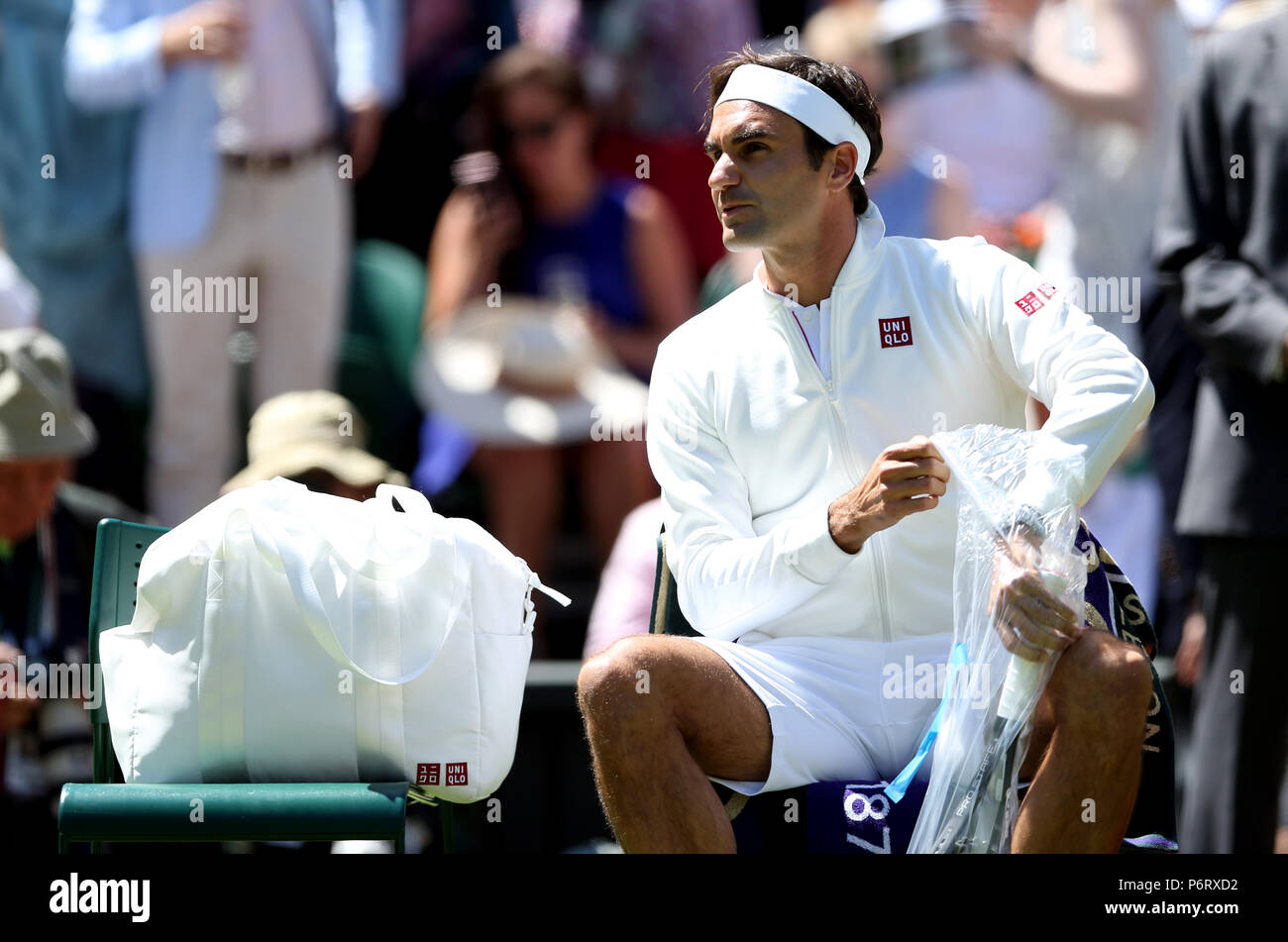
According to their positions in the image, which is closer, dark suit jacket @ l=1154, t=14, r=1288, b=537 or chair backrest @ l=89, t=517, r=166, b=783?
chair backrest @ l=89, t=517, r=166, b=783

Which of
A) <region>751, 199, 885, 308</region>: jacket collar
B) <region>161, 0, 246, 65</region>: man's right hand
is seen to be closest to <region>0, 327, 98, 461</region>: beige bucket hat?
<region>161, 0, 246, 65</region>: man's right hand

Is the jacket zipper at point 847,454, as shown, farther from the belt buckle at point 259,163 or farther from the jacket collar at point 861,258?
the belt buckle at point 259,163

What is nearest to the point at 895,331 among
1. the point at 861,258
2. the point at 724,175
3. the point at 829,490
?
the point at 861,258

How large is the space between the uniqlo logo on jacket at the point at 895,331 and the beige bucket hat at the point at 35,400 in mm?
2502

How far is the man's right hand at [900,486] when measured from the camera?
320 centimetres

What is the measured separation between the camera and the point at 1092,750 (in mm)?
3146

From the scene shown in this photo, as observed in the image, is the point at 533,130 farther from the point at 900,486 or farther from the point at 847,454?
the point at 900,486

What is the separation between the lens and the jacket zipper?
11.6 feet

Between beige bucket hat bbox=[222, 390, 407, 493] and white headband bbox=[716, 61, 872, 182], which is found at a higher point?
white headband bbox=[716, 61, 872, 182]

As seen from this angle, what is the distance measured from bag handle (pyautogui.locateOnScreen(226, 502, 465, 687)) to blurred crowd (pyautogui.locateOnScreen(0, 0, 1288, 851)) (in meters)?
2.08

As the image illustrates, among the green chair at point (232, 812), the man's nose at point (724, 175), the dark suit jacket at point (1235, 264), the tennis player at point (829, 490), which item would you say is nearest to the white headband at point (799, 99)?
the tennis player at point (829, 490)

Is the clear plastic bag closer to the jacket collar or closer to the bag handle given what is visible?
the jacket collar

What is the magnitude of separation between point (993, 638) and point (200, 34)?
3.27 m
